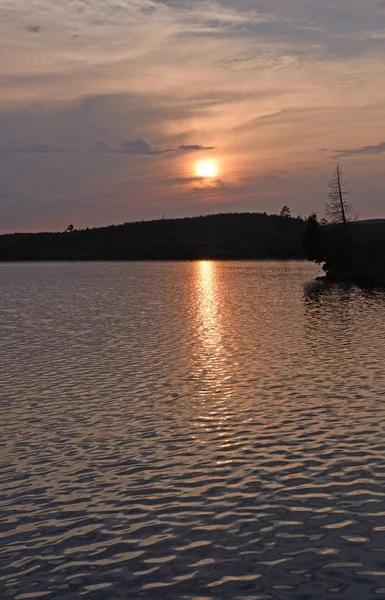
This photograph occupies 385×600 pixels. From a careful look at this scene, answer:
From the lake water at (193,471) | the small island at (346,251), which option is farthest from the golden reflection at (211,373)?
the small island at (346,251)

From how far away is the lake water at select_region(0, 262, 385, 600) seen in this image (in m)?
14.1

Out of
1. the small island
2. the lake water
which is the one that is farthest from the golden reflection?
the small island

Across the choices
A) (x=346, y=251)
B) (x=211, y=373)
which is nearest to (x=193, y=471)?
(x=211, y=373)

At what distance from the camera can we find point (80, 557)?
14.8 m

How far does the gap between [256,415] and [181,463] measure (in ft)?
20.8

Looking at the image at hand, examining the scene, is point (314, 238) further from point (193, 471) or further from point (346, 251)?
point (193, 471)

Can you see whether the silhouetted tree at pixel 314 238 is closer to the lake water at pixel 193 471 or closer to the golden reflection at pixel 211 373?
the golden reflection at pixel 211 373

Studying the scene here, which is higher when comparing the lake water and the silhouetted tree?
the silhouetted tree

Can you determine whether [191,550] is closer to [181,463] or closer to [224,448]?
[181,463]

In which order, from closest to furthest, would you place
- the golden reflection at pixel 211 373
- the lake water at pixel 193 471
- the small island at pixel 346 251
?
the lake water at pixel 193 471 → the golden reflection at pixel 211 373 → the small island at pixel 346 251

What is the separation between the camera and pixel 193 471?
66.9ft

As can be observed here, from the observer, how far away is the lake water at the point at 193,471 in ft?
46.1

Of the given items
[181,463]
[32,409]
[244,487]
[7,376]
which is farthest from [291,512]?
[7,376]

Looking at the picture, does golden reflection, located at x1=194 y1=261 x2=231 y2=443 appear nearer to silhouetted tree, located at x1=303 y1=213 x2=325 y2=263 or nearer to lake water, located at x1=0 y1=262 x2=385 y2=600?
lake water, located at x1=0 y1=262 x2=385 y2=600
